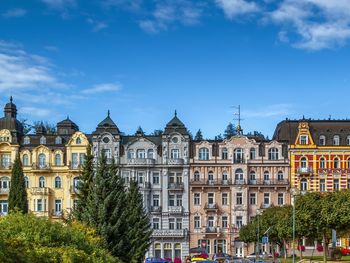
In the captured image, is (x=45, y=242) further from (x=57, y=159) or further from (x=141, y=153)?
(x=57, y=159)

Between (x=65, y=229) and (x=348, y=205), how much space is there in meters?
34.0

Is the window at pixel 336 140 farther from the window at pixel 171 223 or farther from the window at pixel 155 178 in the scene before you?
the window at pixel 155 178

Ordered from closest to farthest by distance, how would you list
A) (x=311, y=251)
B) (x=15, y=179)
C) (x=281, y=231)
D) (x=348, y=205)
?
(x=348, y=205) < (x=281, y=231) < (x=15, y=179) < (x=311, y=251)

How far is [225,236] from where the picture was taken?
101 m

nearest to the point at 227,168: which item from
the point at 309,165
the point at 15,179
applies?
the point at 309,165

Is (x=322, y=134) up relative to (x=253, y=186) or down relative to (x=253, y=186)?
up

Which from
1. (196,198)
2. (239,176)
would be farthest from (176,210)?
(239,176)

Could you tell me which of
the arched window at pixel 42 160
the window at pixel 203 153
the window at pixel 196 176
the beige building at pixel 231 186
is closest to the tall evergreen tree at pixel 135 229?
the window at pixel 196 176

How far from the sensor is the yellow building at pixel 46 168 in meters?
103

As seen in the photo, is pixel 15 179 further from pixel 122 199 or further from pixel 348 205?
pixel 348 205

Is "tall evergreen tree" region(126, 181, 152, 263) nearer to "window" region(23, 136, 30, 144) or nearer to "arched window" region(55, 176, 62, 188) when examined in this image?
"arched window" region(55, 176, 62, 188)

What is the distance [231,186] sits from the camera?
10194cm

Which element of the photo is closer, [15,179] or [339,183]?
[15,179]

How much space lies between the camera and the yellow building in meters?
103
